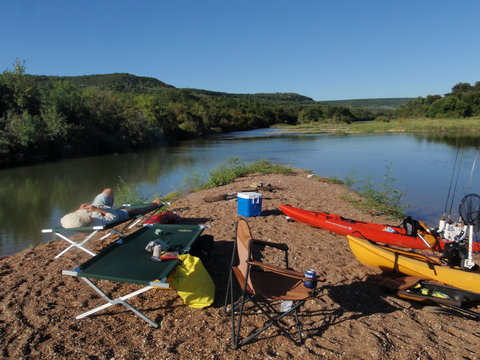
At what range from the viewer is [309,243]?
17.6 feet

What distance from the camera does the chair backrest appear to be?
2.87m

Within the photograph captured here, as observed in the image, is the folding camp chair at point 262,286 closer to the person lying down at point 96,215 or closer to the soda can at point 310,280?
the soda can at point 310,280

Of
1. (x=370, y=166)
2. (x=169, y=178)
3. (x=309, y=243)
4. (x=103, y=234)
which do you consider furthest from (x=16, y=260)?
(x=370, y=166)

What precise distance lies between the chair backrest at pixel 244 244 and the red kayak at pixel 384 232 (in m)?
3.09

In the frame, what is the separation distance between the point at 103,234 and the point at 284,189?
5.34 m

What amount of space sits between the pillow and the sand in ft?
1.68

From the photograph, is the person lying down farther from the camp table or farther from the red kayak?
the red kayak

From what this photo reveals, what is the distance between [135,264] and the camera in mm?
3461

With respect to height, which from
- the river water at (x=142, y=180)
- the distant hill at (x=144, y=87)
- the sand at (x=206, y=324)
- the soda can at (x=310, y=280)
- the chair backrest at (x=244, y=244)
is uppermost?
the distant hill at (x=144, y=87)

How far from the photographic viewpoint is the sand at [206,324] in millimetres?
2736

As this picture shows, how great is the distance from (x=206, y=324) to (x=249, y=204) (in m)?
3.53

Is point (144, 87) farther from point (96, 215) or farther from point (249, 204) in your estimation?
point (96, 215)

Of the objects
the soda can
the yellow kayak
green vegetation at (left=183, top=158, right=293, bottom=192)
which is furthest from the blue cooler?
green vegetation at (left=183, top=158, right=293, bottom=192)

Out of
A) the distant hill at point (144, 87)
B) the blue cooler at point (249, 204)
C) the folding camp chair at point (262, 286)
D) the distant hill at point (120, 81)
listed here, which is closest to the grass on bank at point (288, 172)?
the blue cooler at point (249, 204)
